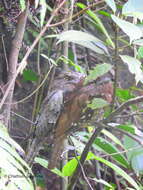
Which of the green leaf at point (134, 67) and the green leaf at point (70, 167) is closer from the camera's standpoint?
the green leaf at point (134, 67)

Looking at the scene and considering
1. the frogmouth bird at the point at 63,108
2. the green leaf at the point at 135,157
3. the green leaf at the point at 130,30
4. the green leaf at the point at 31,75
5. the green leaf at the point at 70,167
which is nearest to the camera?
the green leaf at the point at 130,30

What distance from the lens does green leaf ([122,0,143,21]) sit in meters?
0.72

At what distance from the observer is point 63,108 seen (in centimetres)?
106

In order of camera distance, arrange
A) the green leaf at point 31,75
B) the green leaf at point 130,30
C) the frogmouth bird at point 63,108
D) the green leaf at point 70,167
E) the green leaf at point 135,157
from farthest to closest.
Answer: the green leaf at point 31,75 < the green leaf at point 135,157 < the green leaf at point 70,167 < the frogmouth bird at point 63,108 < the green leaf at point 130,30

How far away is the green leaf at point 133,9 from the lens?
0.72 m

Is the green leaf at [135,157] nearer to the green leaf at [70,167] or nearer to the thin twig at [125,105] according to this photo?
the green leaf at [70,167]

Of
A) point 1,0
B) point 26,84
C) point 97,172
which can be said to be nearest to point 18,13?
point 1,0

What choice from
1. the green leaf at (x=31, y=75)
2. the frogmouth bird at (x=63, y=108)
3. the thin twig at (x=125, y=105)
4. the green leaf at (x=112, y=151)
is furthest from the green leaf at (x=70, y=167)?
the green leaf at (x=31, y=75)

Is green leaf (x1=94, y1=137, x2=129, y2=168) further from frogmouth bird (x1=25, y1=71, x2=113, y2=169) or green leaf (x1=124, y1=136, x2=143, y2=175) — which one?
frogmouth bird (x1=25, y1=71, x2=113, y2=169)

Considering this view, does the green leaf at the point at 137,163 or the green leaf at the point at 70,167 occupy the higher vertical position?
the green leaf at the point at 70,167

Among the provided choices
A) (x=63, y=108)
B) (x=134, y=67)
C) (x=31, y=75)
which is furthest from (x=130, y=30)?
(x=31, y=75)

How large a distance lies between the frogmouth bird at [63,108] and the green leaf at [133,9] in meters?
0.31

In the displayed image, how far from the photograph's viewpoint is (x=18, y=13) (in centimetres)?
122

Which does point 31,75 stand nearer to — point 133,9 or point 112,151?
point 112,151
